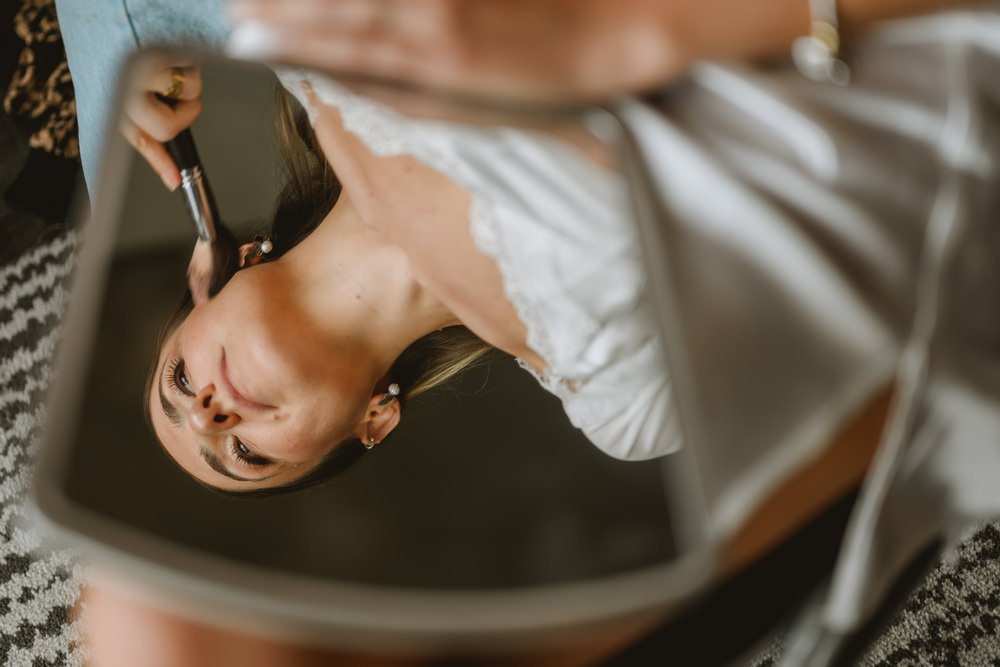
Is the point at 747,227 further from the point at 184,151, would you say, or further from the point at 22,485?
the point at 22,485

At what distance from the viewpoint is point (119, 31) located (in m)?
0.52

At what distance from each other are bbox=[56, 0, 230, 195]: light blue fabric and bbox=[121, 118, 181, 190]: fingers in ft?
0.45

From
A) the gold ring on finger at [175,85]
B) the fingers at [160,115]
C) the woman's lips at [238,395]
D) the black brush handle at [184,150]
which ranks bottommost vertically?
the woman's lips at [238,395]

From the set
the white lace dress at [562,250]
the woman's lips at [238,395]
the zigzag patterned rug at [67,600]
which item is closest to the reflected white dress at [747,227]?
the white lace dress at [562,250]

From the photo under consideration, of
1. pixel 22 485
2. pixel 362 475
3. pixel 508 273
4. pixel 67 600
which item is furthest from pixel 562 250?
pixel 67 600

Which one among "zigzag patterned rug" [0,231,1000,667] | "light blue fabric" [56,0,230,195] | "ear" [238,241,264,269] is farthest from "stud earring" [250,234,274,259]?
"zigzag patterned rug" [0,231,1000,667]

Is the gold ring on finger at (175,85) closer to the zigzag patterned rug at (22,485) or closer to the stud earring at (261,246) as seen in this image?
the stud earring at (261,246)

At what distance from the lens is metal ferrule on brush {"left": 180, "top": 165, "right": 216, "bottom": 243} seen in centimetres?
40

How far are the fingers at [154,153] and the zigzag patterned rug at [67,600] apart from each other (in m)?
0.41

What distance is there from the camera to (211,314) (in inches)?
15.3

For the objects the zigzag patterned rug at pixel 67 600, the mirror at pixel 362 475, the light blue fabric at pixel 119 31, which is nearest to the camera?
the mirror at pixel 362 475

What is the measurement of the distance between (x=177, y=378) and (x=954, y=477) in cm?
35

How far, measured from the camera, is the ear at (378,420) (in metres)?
0.38

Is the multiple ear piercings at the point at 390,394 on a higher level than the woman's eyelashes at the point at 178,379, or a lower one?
lower
